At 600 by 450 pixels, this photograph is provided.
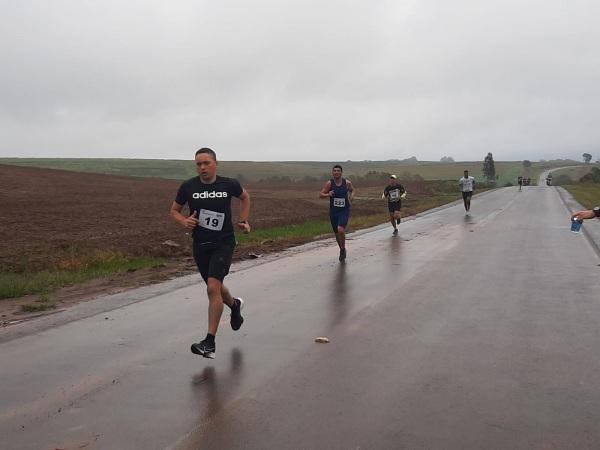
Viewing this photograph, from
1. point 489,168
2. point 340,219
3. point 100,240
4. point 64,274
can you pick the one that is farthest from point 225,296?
point 489,168

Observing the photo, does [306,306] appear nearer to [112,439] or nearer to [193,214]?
[193,214]

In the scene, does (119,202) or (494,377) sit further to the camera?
(119,202)

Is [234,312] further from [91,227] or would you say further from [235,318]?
[91,227]

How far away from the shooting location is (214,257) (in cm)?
603

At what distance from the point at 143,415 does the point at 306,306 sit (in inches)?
149

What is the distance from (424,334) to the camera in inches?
251

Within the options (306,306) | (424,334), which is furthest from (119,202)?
(424,334)

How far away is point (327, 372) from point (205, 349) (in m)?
1.18

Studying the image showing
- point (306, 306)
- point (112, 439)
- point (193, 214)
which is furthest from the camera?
point (306, 306)

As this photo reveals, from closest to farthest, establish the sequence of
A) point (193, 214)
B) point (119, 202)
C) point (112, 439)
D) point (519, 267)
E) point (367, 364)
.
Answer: point (112, 439)
point (367, 364)
point (193, 214)
point (519, 267)
point (119, 202)

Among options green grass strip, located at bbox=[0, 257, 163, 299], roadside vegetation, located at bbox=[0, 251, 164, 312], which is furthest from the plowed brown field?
green grass strip, located at bbox=[0, 257, 163, 299]

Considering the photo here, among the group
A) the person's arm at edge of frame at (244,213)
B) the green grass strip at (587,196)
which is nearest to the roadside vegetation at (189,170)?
the green grass strip at (587,196)

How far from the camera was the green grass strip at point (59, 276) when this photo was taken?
9055 millimetres

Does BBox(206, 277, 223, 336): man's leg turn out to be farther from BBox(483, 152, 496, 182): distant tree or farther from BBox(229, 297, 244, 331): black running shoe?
BBox(483, 152, 496, 182): distant tree
